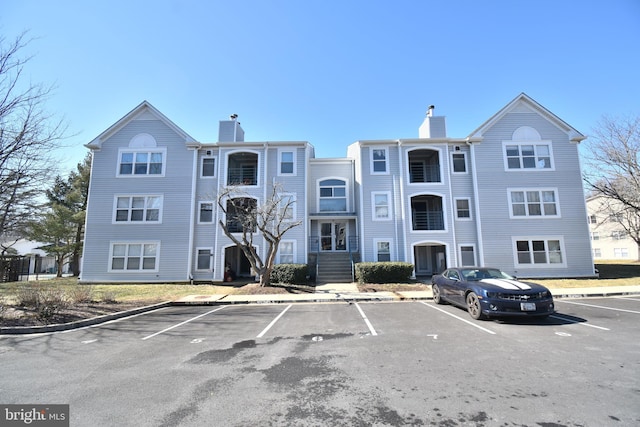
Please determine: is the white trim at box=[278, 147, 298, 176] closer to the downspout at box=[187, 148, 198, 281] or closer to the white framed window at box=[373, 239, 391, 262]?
the downspout at box=[187, 148, 198, 281]

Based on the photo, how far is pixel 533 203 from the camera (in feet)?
60.7

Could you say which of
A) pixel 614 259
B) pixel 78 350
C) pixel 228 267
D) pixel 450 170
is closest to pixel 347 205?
pixel 450 170

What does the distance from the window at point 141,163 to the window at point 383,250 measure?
1505 centimetres

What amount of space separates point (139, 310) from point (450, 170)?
18.6 metres

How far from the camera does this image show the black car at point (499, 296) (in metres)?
7.40

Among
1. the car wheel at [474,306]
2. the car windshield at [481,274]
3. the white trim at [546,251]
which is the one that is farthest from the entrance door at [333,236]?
the car wheel at [474,306]

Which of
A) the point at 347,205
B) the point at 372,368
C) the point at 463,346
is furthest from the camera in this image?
the point at 347,205

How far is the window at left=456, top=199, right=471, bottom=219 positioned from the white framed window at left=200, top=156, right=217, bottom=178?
16.3 meters

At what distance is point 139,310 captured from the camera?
403 inches

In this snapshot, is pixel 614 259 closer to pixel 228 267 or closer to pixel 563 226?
pixel 563 226

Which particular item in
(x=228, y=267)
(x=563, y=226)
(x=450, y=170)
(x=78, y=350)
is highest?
(x=450, y=170)

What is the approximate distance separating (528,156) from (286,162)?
52.4 ft

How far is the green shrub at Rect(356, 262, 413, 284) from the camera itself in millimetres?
16125

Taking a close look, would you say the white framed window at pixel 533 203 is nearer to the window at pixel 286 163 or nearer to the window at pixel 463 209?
the window at pixel 463 209
